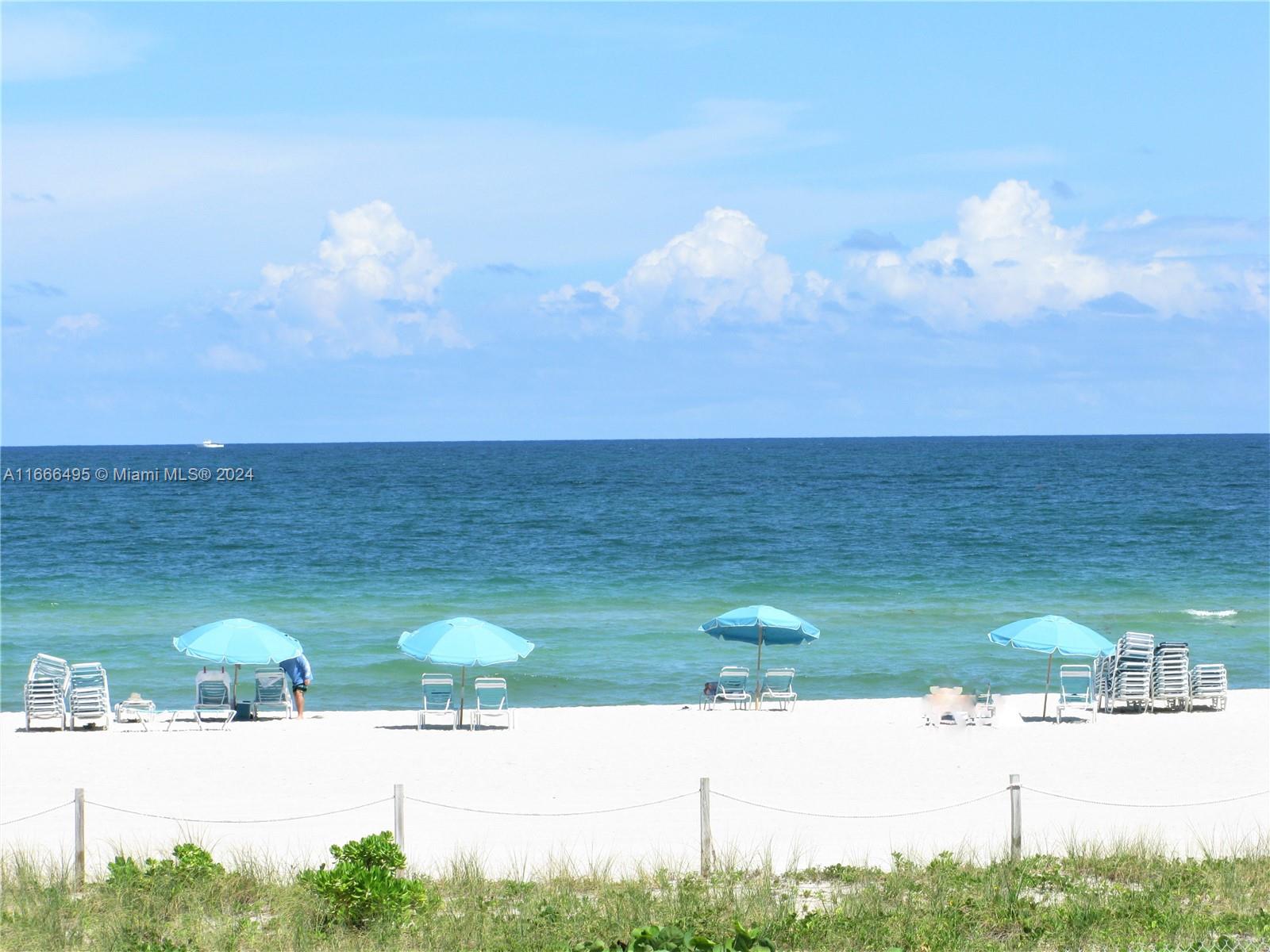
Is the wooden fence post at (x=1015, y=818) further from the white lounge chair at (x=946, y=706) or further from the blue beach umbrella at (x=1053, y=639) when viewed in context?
the blue beach umbrella at (x=1053, y=639)

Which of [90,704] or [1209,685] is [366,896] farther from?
[1209,685]

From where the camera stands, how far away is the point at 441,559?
151ft

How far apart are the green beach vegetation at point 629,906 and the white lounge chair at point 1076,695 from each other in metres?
8.90

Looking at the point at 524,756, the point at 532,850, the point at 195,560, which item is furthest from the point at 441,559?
the point at 532,850

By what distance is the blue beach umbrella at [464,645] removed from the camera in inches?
714

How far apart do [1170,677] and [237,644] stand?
13.2 metres

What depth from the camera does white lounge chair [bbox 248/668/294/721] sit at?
63.8 ft

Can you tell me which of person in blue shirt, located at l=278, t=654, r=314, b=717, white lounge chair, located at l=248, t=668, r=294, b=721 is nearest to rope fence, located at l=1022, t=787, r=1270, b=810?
white lounge chair, located at l=248, t=668, r=294, b=721

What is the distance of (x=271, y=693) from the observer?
19.6m

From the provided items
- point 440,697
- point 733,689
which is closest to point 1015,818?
point 733,689

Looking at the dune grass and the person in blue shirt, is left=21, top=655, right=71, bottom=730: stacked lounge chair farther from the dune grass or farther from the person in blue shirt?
the dune grass

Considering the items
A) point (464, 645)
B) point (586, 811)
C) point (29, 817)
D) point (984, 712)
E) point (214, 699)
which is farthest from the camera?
point (214, 699)

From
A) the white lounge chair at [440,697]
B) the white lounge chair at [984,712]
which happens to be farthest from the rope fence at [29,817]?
the white lounge chair at [984,712]

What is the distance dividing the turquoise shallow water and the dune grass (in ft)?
39.8
